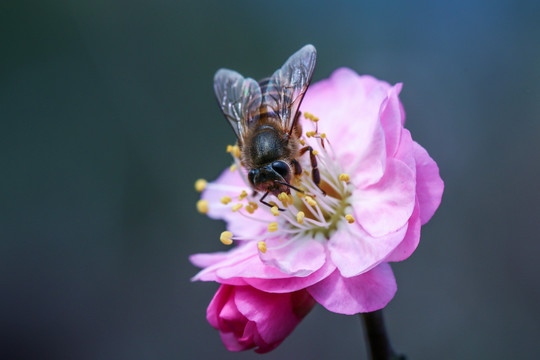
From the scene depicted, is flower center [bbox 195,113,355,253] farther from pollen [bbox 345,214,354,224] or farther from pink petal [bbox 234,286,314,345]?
pink petal [bbox 234,286,314,345]

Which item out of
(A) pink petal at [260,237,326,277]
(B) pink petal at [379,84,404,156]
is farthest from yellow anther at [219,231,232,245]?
(B) pink petal at [379,84,404,156]

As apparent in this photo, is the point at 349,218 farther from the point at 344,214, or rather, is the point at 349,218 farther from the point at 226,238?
the point at 226,238

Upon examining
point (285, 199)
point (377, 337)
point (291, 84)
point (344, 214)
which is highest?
point (291, 84)

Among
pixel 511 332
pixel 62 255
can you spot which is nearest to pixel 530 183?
pixel 511 332

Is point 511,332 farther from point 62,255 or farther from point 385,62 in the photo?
point 62,255

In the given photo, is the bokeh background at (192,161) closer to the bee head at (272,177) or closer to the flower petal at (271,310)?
the bee head at (272,177)

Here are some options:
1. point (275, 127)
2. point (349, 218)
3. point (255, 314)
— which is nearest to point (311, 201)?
point (349, 218)

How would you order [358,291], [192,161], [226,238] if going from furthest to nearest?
[192,161], [226,238], [358,291]

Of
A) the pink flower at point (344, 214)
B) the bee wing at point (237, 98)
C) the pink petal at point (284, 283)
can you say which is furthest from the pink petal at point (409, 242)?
the bee wing at point (237, 98)
